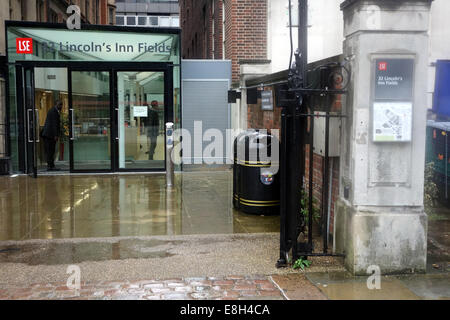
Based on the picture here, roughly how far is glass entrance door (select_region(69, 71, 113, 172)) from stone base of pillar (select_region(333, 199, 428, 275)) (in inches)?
363

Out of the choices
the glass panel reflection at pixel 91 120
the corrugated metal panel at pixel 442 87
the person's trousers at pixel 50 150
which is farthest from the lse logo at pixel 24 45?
the corrugated metal panel at pixel 442 87

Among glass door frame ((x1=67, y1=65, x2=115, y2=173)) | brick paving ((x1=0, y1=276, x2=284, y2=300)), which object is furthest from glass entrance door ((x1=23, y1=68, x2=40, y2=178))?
brick paving ((x1=0, y1=276, x2=284, y2=300))

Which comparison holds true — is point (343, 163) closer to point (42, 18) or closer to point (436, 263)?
point (436, 263)

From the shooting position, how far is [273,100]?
1095 centimetres

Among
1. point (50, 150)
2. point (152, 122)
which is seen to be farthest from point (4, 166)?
point (152, 122)

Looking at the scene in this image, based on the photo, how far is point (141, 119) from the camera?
13766 mm

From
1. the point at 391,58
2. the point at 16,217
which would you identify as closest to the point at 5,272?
the point at 16,217

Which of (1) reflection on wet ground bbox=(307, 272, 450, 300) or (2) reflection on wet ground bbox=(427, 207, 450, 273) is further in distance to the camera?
(2) reflection on wet ground bbox=(427, 207, 450, 273)

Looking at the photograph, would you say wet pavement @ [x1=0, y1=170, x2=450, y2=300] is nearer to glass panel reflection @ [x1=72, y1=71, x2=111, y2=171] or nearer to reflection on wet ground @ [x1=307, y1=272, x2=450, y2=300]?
reflection on wet ground @ [x1=307, y1=272, x2=450, y2=300]

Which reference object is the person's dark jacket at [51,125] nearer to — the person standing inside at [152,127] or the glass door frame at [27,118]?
the glass door frame at [27,118]

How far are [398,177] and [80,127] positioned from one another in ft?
32.3

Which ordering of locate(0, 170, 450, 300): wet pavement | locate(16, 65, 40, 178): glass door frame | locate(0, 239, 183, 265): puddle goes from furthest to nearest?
locate(16, 65, 40, 178): glass door frame → locate(0, 239, 183, 265): puddle → locate(0, 170, 450, 300): wet pavement

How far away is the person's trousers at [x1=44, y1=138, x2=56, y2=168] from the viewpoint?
13777 millimetres

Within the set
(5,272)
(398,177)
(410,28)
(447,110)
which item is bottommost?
(5,272)
